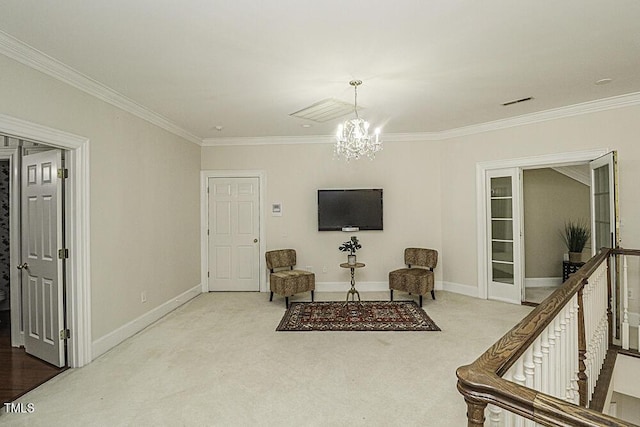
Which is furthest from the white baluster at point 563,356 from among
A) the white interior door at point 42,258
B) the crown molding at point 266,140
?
the crown molding at point 266,140

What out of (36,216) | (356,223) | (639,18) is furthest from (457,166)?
(36,216)

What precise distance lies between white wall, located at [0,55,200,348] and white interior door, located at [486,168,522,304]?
484cm

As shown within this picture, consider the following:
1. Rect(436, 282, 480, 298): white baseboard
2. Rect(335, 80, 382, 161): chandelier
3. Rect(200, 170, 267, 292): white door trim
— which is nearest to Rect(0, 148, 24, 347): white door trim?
Rect(200, 170, 267, 292): white door trim

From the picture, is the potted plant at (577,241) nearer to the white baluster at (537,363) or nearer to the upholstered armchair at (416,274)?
the upholstered armchair at (416,274)

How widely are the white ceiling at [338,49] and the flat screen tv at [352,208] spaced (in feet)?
5.84

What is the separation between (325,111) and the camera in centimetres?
409

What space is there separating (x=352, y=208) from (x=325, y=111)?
199 centimetres

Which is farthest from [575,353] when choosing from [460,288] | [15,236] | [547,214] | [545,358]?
[547,214]

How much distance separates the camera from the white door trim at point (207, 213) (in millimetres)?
5840

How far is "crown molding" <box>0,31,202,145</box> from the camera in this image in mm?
2471

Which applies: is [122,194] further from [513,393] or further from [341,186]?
[513,393]

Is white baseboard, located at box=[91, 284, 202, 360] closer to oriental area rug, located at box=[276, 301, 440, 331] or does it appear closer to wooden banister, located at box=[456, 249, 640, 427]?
oriental area rug, located at box=[276, 301, 440, 331]

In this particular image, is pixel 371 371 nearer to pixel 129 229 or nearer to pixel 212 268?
pixel 129 229

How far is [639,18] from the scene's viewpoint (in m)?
2.30
